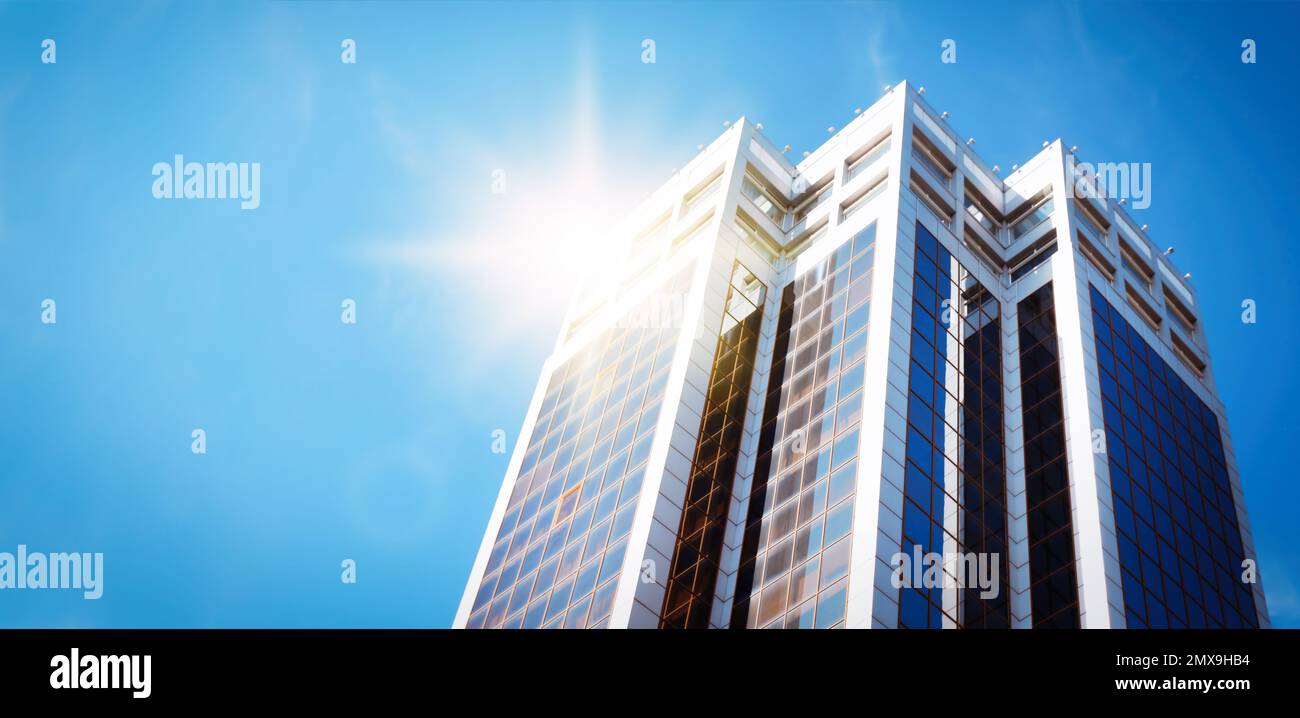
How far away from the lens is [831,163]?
8831 cm

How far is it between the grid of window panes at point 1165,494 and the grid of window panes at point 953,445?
19.7ft

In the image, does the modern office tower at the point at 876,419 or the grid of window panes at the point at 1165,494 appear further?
the grid of window panes at the point at 1165,494

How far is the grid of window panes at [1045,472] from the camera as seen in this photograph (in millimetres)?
57562

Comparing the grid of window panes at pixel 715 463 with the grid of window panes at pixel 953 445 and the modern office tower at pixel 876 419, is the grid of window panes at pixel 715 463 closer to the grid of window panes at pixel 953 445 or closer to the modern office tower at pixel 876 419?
the modern office tower at pixel 876 419

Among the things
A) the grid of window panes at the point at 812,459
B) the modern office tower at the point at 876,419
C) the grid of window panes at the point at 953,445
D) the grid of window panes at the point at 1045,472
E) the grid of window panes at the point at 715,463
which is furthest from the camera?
the grid of window panes at the point at 715,463

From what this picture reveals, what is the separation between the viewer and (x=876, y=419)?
58.6 m

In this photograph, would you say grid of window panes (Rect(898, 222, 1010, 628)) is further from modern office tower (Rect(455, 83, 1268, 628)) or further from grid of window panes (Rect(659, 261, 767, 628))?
grid of window panes (Rect(659, 261, 767, 628))
